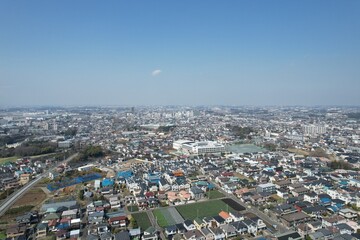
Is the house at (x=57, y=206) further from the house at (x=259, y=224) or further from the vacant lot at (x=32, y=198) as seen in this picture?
the house at (x=259, y=224)

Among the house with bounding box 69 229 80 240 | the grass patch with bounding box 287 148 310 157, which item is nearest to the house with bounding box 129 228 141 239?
the house with bounding box 69 229 80 240

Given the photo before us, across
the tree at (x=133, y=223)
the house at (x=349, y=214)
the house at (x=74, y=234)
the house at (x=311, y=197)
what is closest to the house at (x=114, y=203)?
the tree at (x=133, y=223)

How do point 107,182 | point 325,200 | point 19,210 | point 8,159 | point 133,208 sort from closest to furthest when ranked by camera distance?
point 19,210 < point 133,208 < point 325,200 < point 107,182 < point 8,159

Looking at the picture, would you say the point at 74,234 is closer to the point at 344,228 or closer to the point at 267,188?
the point at 267,188

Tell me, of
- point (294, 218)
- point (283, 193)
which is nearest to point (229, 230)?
point (294, 218)

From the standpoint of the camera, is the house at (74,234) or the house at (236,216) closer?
the house at (74,234)

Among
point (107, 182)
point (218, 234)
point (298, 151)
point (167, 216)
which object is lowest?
point (298, 151)

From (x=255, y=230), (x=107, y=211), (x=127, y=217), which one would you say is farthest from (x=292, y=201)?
(x=107, y=211)
